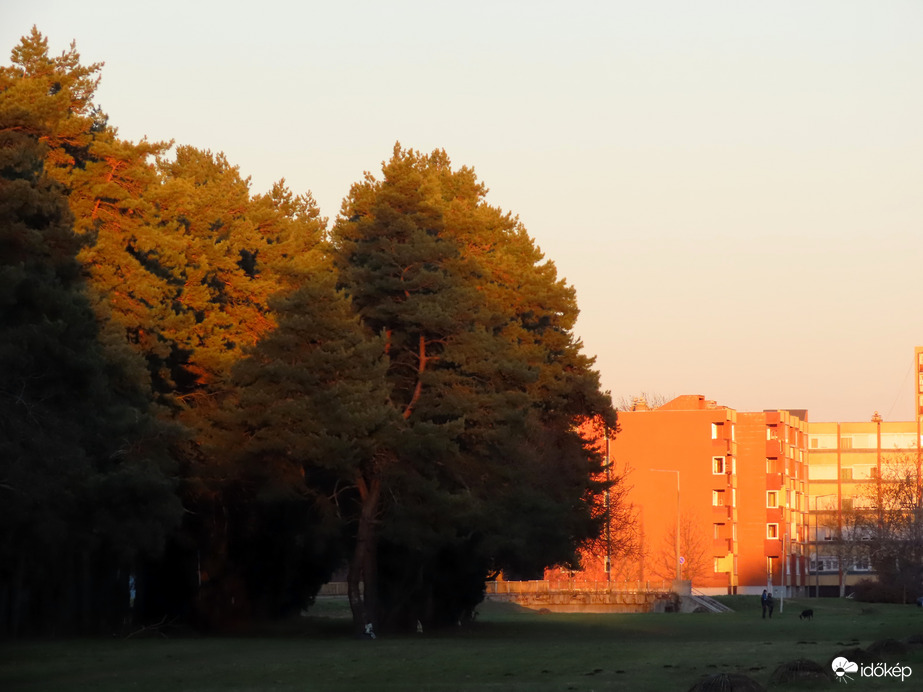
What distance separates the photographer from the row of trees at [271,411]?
45.4 metres

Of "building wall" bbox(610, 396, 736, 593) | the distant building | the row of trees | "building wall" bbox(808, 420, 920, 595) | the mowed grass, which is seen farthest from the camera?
"building wall" bbox(808, 420, 920, 595)

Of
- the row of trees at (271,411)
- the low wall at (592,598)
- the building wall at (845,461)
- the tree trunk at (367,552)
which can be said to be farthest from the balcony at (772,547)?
the tree trunk at (367,552)

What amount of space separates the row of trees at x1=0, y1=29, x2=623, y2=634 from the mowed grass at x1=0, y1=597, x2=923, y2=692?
10.7ft

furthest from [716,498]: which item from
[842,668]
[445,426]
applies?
[842,668]

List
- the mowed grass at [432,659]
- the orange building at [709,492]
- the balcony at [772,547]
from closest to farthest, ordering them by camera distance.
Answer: the mowed grass at [432,659] → the orange building at [709,492] → the balcony at [772,547]

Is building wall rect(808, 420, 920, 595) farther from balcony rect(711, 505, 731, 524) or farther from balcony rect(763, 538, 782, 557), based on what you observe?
balcony rect(711, 505, 731, 524)

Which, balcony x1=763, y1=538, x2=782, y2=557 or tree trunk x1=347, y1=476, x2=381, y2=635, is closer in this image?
tree trunk x1=347, y1=476, x2=381, y2=635

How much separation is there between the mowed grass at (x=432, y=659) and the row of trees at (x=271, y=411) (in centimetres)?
326

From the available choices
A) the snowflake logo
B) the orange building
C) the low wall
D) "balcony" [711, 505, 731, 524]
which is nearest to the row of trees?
the snowflake logo

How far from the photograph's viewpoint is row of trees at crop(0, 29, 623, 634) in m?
45.4

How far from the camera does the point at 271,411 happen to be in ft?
167

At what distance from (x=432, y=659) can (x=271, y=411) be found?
15349 mm

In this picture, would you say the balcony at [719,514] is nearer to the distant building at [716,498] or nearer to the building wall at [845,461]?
the distant building at [716,498]

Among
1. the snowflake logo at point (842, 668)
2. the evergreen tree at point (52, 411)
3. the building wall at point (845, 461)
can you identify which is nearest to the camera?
the snowflake logo at point (842, 668)
